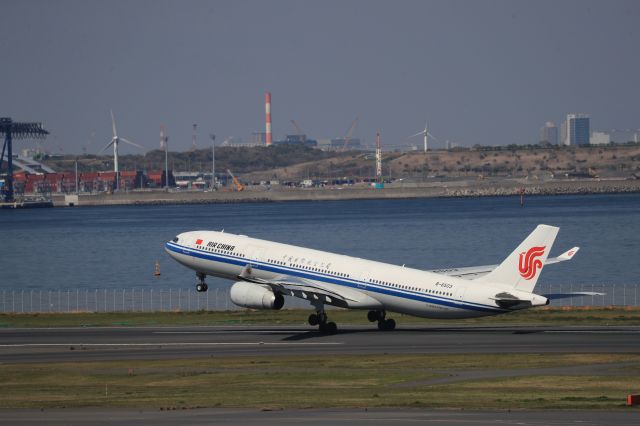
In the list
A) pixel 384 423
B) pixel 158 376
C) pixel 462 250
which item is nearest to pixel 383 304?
pixel 158 376

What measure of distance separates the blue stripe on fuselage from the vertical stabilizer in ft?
6.50

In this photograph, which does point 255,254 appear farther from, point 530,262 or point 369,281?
point 530,262

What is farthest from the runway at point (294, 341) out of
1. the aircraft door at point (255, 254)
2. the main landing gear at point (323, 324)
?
the aircraft door at point (255, 254)

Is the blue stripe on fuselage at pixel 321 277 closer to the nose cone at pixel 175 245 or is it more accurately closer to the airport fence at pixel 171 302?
the nose cone at pixel 175 245

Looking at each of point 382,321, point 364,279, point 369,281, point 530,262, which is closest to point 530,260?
point 530,262

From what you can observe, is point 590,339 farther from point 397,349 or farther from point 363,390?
point 363,390

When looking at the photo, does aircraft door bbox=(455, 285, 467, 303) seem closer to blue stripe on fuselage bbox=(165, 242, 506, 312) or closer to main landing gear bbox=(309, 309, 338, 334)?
Answer: blue stripe on fuselage bbox=(165, 242, 506, 312)

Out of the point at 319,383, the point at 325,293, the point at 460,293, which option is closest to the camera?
the point at 319,383

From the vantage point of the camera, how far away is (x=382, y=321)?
7631cm

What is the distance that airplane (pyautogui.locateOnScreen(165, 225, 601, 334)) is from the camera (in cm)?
6694

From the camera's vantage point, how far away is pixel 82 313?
97000 mm

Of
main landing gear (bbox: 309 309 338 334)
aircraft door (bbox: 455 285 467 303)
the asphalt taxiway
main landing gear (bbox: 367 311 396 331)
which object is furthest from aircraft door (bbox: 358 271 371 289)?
the asphalt taxiway

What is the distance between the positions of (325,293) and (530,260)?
1446 cm

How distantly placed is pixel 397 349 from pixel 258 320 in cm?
2280
